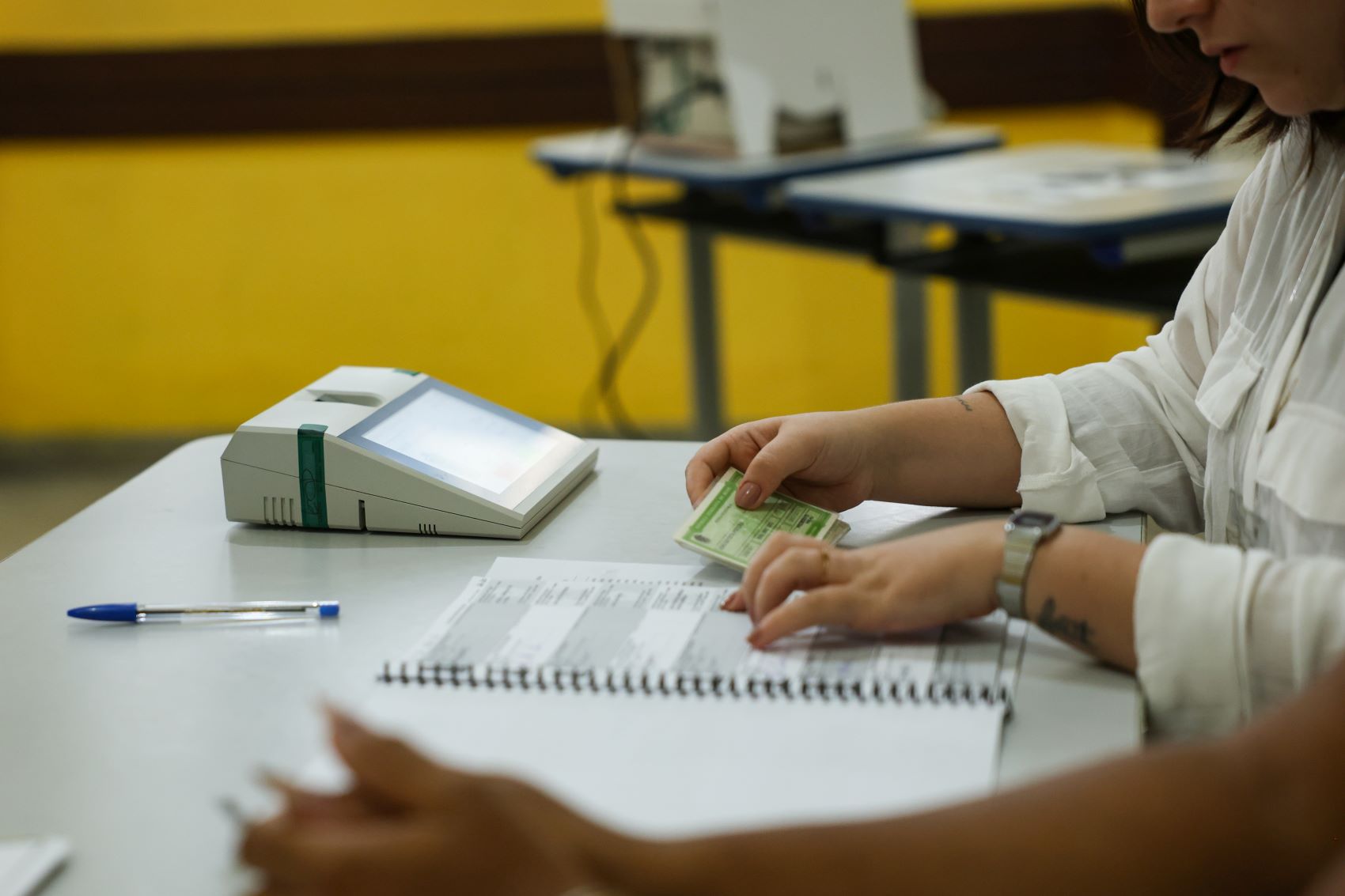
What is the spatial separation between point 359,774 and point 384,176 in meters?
3.03

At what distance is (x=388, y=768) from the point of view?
0.59 metres

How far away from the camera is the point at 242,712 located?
79cm

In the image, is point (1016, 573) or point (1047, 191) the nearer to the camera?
point (1016, 573)

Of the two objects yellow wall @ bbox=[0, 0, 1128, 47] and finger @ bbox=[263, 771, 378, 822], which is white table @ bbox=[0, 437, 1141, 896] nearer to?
finger @ bbox=[263, 771, 378, 822]

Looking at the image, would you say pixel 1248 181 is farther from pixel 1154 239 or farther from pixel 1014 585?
pixel 1154 239

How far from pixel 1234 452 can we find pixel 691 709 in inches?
17.0

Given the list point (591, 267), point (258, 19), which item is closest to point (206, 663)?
point (591, 267)

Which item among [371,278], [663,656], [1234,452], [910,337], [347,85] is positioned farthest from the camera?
[371,278]

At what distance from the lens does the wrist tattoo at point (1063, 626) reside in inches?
31.8

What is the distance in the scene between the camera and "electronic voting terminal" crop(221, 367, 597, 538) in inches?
41.1

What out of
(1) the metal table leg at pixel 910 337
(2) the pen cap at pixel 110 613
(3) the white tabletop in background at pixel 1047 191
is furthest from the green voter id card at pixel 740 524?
(1) the metal table leg at pixel 910 337

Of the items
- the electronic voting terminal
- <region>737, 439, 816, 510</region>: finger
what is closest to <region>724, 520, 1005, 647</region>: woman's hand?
<region>737, 439, 816, 510</region>: finger

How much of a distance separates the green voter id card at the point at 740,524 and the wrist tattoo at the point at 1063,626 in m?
0.20

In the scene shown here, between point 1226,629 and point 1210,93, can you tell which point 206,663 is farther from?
point 1210,93
